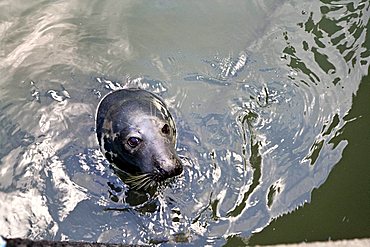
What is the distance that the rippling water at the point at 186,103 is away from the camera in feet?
16.9

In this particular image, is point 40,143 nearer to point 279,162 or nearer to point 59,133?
point 59,133

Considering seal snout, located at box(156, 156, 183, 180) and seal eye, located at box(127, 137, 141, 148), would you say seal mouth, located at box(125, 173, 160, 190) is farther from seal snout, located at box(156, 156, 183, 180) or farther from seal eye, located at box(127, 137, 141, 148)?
seal eye, located at box(127, 137, 141, 148)

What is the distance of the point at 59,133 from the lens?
561cm

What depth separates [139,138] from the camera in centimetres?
510

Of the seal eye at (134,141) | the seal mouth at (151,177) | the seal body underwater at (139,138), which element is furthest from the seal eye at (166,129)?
the seal mouth at (151,177)

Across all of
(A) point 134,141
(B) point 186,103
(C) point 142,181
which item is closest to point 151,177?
(C) point 142,181

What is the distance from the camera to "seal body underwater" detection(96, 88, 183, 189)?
16.3ft

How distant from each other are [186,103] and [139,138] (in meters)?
0.91

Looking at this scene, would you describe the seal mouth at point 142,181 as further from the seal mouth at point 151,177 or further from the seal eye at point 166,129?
the seal eye at point 166,129

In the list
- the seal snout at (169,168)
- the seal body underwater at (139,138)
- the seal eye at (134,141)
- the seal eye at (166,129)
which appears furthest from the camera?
the seal eye at (166,129)

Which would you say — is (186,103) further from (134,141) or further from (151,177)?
(151,177)

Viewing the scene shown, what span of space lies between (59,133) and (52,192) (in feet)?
1.90

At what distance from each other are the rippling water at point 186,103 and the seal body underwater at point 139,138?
0.46 ft

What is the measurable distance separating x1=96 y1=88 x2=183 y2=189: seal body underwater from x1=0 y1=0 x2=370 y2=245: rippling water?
0.46 ft
